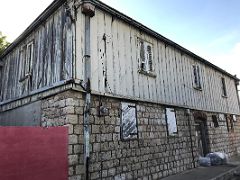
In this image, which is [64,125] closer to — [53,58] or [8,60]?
[53,58]

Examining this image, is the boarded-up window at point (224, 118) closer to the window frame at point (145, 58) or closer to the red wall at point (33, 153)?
the window frame at point (145, 58)

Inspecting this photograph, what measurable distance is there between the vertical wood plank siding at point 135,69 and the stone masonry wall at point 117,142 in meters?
0.52

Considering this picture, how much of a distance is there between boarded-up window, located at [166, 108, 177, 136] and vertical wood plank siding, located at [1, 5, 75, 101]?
5.08 m

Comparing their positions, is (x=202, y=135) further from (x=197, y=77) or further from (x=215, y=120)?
(x=197, y=77)

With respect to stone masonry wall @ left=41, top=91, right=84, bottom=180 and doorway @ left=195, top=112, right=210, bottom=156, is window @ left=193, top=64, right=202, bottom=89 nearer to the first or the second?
doorway @ left=195, top=112, right=210, bottom=156

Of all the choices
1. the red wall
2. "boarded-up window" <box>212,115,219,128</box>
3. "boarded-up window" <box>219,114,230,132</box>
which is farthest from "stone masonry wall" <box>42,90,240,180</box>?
"boarded-up window" <box>219,114,230,132</box>

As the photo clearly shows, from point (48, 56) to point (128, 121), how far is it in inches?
135

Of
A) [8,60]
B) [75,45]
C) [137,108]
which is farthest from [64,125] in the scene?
[8,60]

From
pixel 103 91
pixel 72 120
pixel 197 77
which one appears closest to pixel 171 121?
pixel 103 91

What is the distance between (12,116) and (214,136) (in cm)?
1082

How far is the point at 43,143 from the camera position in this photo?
547cm

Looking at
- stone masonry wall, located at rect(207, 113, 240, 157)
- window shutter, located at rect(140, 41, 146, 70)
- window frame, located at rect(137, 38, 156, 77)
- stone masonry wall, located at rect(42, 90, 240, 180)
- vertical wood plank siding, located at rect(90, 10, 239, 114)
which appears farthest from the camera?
stone masonry wall, located at rect(207, 113, 240, 157)

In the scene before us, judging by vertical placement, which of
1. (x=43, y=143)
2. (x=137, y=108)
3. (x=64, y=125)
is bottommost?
(x=43, y=143)

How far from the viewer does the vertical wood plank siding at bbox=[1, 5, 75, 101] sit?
271 inches
